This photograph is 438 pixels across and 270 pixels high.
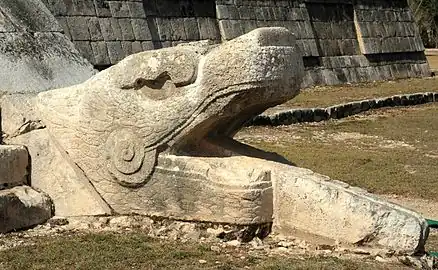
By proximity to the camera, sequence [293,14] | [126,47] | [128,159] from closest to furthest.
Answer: [128,159]
[126,47]
[293,14]

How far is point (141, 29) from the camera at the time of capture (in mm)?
14836

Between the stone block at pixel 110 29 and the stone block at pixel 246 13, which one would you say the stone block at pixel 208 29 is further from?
the stone block at pixel 110 29

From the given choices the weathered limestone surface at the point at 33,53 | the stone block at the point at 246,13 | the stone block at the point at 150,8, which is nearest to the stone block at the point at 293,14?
the stone block at the point at 246,13

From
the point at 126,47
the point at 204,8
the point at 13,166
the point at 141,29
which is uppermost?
the point at 204,8

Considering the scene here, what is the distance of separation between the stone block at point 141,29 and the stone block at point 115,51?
523 mm

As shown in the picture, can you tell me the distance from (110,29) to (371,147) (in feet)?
17.5

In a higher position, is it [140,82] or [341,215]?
[140,82]

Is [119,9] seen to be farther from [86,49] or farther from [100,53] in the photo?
[86,49]

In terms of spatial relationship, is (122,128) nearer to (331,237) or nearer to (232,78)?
(232,78)

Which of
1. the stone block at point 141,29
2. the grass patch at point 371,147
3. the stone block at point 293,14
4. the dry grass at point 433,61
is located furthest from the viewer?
the dry grass at point 433,61

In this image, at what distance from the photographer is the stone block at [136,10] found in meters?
14.7

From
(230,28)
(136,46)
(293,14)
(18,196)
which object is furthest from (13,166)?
(293,14)

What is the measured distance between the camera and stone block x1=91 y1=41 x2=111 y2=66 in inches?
545

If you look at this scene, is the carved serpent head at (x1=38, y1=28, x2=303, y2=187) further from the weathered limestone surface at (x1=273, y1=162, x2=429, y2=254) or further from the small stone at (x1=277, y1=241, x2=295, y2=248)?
the small stone at (x1=277, y1=241, x2=295, y2=248)
